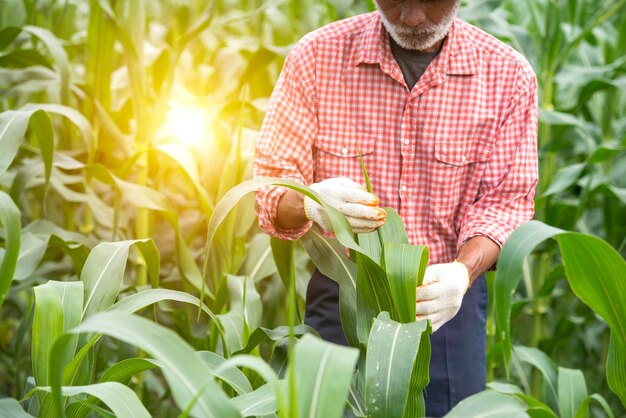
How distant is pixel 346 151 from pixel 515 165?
312 mm

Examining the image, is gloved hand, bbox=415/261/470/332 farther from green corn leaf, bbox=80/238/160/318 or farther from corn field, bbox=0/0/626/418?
green corn leaf, bbox=80/238/160/318

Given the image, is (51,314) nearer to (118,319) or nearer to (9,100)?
(118,319)

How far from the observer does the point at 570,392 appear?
5.74 feet

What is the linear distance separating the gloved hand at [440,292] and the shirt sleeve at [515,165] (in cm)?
22

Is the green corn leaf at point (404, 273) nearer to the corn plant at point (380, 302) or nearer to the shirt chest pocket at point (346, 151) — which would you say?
the corn plant at point (380, 302)

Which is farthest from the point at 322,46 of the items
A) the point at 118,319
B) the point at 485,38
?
the point at 118,319

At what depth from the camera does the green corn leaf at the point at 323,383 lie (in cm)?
91

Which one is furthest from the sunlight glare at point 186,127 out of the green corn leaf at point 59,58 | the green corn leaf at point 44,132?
the green corn leaf at point 44,132

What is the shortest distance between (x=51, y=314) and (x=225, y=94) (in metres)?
1.45

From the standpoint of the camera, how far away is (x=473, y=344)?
1815 mm

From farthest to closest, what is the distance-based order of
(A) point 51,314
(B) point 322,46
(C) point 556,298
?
(C) point 556,298 < (B) point 322,46 < (A) point 51,314

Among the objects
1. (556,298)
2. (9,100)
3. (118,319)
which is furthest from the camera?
(556,298)

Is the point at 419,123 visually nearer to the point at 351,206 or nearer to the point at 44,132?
the point at 351,206

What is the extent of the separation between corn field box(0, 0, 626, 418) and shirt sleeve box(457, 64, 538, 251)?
208 mm
